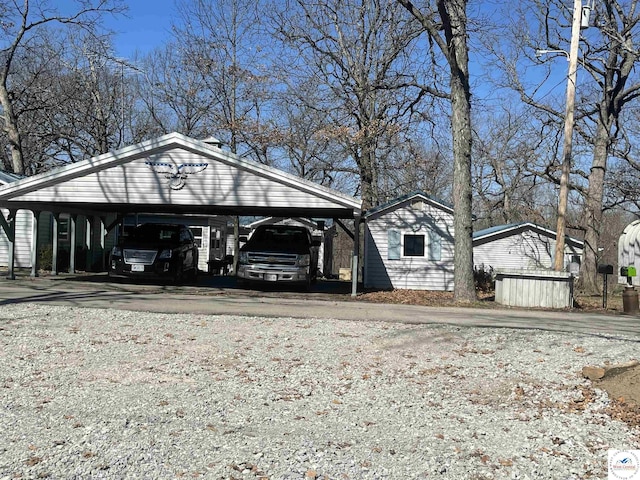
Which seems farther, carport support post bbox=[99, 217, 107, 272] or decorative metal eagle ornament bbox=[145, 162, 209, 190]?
carport support post bbox=[99, 217, 107, 272]

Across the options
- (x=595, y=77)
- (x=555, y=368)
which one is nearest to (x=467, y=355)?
(x=555, y=368)

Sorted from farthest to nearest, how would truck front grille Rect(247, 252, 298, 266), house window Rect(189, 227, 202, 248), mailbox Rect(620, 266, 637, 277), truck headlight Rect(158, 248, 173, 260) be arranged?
house window Rect(189, 227, 202, 248) < truck headlight Rect(158, 248, 173, 260) < truck front grille Rect(247, 252, 298, 266) < mailbox Rect(620, 266, 637, 277)

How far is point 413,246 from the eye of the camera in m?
22.6

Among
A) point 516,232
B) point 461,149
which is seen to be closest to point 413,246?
point 461,149

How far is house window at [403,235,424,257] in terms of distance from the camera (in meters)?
22.5

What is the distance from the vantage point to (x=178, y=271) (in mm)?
18938

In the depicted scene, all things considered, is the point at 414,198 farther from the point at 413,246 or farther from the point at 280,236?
the point at 280,236

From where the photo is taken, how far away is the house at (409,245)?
2230cm

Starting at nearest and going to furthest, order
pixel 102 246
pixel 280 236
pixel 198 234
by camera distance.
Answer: pixel 280 236
pixel 102 246
pixel 198 234

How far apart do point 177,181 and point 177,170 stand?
0.30 metres

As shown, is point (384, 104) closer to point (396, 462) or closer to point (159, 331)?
point (159, 331)

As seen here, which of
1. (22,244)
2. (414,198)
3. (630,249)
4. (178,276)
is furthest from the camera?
(22,244)

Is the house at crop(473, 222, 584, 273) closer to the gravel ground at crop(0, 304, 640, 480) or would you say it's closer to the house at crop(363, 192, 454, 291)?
the house at crop(363, 192, 454, 291)

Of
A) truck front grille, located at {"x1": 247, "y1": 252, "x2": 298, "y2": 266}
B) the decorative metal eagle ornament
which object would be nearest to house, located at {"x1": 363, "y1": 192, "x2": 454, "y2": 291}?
truck front grille, located at {"x1": 247, "y1": 252, "x2": 298, "y2": 266}
